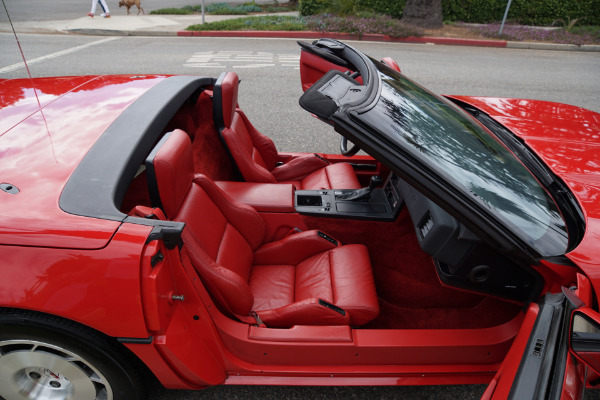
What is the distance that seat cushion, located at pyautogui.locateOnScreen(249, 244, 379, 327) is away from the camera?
181 cm

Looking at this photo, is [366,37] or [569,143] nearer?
[569,143]

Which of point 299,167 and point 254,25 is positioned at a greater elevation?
point 254,25

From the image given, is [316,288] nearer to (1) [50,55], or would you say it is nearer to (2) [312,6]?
(1) [50,55]

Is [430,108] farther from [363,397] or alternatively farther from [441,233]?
[363,397]

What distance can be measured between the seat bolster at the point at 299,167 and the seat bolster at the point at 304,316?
1582 millimetres

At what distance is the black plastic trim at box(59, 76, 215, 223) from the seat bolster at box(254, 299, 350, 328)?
2.73ft

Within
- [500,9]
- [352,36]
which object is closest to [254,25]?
[352,36]

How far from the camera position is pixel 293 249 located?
2318mm

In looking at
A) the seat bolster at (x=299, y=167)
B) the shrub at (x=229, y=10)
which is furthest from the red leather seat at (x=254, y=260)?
the shrub at (x=229, y=10)

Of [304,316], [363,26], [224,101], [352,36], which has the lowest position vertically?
[304,316]

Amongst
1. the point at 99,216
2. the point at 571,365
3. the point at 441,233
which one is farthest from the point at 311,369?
the point at 99,216

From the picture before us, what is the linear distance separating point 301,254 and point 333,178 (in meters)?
0.86

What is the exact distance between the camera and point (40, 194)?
1.38 metres

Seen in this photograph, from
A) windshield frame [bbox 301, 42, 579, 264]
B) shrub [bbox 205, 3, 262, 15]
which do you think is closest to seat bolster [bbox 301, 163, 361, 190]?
windshield frame [bbox 301, 42, 579, 264]
